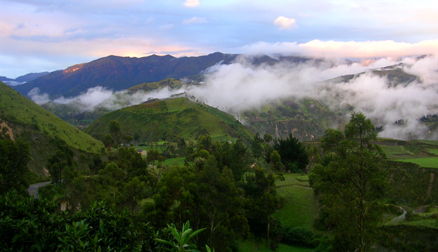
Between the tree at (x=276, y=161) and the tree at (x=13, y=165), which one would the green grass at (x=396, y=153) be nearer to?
the tree at (x=276, y=161)

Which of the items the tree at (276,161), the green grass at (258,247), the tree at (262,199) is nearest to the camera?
the green grass at (258,247)

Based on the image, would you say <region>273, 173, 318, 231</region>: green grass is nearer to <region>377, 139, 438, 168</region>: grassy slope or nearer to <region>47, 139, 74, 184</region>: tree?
<region>377, 139, 438, 168</region>: grassy slope

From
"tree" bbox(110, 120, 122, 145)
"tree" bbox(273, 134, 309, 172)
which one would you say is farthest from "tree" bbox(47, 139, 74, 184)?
"tree" bbox(273, 134, 309, 172)

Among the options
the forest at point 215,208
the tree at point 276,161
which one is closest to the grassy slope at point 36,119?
the forest at point 215,208

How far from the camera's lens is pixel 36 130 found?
7312 cm

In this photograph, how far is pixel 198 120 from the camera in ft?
591

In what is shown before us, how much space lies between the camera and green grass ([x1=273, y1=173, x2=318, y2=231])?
33684 millimetres

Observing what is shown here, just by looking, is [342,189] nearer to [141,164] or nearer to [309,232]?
[309,232]

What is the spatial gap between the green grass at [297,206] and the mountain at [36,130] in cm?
4845

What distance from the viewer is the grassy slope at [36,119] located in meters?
74.4

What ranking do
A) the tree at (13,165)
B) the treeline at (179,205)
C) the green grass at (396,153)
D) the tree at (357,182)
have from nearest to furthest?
the treeline at (179,205) < the tree at (357,182) < the tree at (13,165) < the green grass at (396,153)

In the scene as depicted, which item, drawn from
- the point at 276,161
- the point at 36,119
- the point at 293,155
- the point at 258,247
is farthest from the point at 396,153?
the point at 36,119

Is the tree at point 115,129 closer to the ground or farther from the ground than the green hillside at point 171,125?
farther from the ground

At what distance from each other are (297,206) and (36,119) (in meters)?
81.4
